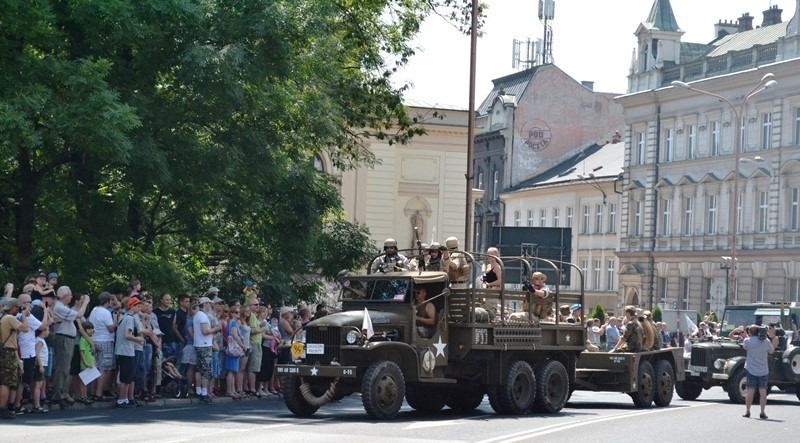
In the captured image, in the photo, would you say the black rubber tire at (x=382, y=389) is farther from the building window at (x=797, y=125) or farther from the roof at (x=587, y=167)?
the roof at (x=587, y=167)

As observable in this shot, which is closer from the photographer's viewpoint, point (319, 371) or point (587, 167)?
point (319, 371)

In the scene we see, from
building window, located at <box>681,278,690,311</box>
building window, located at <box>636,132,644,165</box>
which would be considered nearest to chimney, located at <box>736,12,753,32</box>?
building window, located at <box>636,132,644,165</box>

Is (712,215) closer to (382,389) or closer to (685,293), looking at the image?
(685,293)

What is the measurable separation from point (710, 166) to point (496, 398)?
55.2 m

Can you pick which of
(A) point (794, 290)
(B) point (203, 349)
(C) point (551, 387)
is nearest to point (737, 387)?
(C) point (551, 387)

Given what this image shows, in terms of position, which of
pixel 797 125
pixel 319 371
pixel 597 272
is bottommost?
pixel 319 371

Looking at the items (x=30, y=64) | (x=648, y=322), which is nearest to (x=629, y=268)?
(x=648, y=322)

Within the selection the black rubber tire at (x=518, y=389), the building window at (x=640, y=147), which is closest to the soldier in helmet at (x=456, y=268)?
the black rubber tire at (x=518, y=389)

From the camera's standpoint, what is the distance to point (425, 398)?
24.8 metres

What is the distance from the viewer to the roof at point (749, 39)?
7375cm

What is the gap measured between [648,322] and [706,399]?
559 centimetres

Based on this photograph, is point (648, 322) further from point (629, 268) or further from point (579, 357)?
point (629, 268)

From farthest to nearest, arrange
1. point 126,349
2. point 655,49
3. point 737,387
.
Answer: point 655,49
point 737,387
point 126,349

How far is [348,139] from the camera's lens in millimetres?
40375
